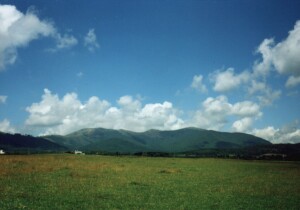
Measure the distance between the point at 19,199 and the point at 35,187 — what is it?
7.86 m

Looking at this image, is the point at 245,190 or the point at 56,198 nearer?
the point at 56,198

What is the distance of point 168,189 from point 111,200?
10.6 m

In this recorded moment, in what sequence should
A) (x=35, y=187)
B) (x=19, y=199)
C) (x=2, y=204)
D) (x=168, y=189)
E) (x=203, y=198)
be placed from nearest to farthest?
(x=2, y=204)
(x=19, y=199)
(x=203, y=198)
(x=35, y=187)
(x=168, y=189)

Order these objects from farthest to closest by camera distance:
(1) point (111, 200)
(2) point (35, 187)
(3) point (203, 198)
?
(2) point (35, 187) < (3) point (203, 198) < (1) point (111, 200)

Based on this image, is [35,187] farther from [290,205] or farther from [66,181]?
[290,205]

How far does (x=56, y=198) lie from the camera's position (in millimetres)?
30297

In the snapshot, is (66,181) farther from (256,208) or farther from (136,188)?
(256,208)

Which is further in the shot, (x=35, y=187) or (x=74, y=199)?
(x=35, y=187)

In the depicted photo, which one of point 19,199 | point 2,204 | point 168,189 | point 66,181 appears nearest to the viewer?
point 2,204

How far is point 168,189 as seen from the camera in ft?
130

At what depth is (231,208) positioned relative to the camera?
96.2ft

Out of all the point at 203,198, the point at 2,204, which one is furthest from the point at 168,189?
the point at 2,204

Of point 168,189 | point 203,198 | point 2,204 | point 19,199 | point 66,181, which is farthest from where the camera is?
point 66,181

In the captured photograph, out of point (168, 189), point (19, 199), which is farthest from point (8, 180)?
point (168, 189)
